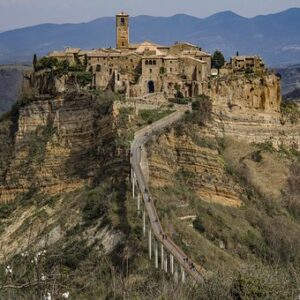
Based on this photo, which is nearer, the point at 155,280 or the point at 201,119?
the point at 155,280

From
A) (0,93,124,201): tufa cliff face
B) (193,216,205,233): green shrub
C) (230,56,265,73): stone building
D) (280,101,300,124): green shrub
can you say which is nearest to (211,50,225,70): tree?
(230,56,265,73): stone building

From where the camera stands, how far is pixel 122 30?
47438mm

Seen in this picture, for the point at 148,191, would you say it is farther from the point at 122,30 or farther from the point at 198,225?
the point at 122,30

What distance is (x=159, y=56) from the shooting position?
43594 mm

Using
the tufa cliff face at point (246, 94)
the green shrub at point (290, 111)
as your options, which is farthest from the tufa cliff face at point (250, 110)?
the green shrub at point (290, 111)

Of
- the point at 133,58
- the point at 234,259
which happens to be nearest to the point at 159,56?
the point at 133,58

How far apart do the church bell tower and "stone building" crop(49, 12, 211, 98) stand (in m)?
1.89

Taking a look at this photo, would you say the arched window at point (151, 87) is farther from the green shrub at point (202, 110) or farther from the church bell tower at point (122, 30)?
the church bell tower at point (122, 30)

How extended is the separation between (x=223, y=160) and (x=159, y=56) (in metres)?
6.62

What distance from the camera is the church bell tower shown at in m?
47.1

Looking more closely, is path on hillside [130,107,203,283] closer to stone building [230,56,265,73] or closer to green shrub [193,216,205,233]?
green shrub [193,216,205,233]

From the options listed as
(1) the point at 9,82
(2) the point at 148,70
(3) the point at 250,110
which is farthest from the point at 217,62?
(1) the point at 9,82

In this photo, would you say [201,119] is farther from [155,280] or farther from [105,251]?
[155,280]

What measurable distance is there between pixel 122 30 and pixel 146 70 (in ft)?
18.0
